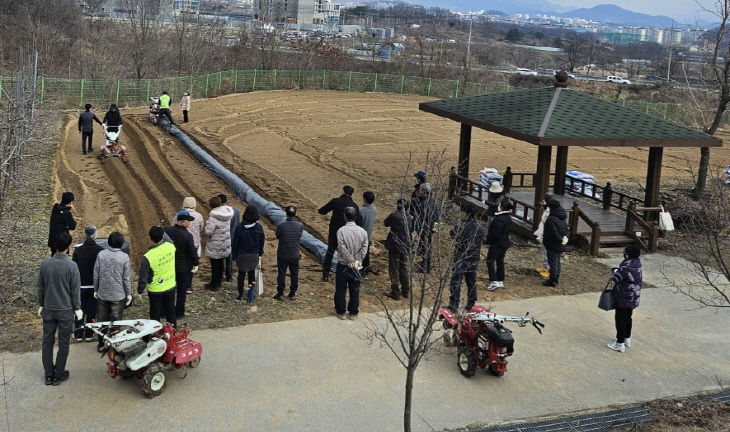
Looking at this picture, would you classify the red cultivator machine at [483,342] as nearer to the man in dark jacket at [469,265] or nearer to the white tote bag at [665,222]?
the man in dark jacket at [469,265]

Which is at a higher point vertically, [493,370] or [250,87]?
[250,87]

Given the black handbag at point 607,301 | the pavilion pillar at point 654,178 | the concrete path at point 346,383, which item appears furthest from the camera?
the pavilion pillar at point 654,178

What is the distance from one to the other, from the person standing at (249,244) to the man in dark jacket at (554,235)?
5.06 m

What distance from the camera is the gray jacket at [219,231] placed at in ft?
38.9

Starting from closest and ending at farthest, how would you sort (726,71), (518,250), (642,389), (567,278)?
(642,389) → (567,278) → (518,250) → (726,71)

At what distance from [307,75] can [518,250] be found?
34617mm


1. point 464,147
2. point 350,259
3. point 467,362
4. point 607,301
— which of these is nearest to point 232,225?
point 350,259

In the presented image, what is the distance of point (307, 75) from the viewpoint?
48906mm

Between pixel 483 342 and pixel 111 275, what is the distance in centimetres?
449

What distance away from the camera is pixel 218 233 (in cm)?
1190

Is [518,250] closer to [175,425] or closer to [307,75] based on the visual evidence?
[175,425]

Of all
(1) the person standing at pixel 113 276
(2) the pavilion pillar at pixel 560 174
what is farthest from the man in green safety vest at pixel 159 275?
(2) the pavilion pillar at pixel 560 174

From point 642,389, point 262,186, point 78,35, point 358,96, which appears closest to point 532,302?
point 642,389

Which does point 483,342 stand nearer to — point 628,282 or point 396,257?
point 628,282
